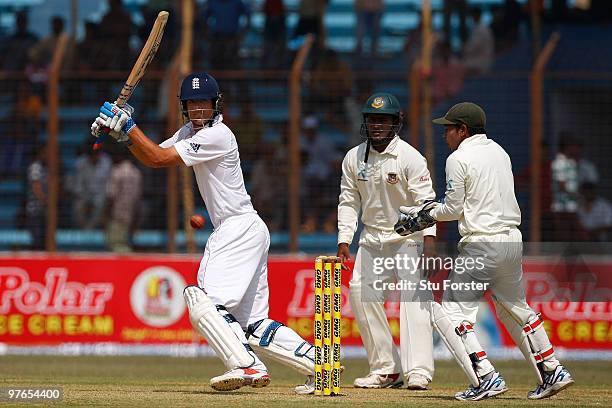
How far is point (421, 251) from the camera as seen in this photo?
10.9 metres

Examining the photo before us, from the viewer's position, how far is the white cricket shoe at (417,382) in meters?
10.6

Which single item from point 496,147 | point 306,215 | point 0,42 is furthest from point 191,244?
point 496,147

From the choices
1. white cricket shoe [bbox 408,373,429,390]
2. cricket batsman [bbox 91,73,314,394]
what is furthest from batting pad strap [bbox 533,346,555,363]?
cricket batsman [bbox 91,73,314,394]

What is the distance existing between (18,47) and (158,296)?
6.18 metres

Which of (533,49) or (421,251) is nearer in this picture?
(421,251)

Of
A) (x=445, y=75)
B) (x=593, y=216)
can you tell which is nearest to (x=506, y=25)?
(x=445, y=75)

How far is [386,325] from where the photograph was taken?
10.9 metres

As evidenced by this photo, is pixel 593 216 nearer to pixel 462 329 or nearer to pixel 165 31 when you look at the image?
pixel 165 31

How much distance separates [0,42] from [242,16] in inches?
155

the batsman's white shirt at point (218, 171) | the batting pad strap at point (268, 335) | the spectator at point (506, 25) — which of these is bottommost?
the batting pad strap at point (268, 335)

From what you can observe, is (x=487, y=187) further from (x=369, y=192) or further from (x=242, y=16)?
(x=242, y=16)

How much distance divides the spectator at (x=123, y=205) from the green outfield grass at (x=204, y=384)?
230 centimetres

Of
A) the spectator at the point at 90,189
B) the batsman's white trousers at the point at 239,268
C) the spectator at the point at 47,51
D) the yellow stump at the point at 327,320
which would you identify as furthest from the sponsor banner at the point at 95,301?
the yellow stump at the point at 327,320

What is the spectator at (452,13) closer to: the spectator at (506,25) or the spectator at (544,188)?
the spectator at (506,25)
